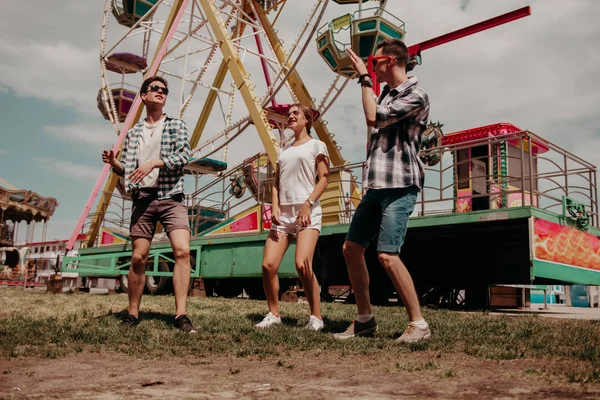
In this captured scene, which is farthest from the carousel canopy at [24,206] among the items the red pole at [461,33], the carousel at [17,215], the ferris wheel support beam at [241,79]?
the red pole at [461,33]

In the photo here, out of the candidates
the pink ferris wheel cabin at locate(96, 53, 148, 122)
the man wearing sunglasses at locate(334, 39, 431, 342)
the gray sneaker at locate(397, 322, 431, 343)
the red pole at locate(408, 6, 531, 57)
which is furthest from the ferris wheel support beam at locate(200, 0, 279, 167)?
the gray sneaker at locate(397, 322, 431, 343)

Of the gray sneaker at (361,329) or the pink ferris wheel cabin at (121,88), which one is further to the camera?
the pink ferris wheel cabin at (121,88)

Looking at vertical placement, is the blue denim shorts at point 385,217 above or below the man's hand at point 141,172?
below

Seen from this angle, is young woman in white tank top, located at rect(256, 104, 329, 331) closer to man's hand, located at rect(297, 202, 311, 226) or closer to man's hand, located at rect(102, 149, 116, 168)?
man's hand, located at rect(297, 202, 311, 226)

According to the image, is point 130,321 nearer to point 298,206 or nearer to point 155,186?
point 155,186

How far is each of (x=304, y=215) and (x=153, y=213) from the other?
50.2 inches

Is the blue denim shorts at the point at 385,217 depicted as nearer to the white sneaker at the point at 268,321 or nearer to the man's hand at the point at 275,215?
the man's hand at the point at 275,215

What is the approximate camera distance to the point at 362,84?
403cm

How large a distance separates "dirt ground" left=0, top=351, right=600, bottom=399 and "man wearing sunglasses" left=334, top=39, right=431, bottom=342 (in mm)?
807

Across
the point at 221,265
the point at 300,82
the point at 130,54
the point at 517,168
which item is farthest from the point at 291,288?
the point at 130,54

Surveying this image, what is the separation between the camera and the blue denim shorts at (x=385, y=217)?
12.7 ft

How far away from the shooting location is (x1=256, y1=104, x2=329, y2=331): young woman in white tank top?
4660 millimetres

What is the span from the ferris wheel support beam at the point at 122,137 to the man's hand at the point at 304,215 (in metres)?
12.5

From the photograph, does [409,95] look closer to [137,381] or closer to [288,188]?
[288,188]
